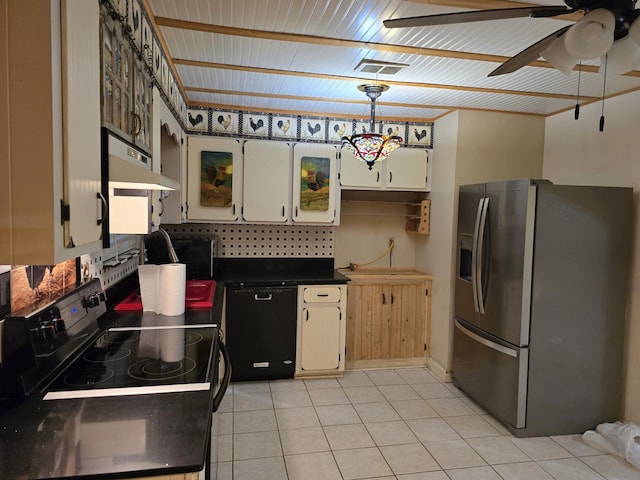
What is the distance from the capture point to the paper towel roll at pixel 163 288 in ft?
7.41

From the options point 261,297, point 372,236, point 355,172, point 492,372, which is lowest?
point 492,372

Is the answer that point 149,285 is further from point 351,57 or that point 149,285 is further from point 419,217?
point 419,217

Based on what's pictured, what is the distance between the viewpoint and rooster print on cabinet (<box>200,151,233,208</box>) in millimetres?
3566

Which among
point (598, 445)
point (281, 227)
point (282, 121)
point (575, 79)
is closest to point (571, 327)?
point (598, 445)

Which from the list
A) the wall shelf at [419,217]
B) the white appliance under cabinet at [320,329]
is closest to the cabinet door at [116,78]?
the white appliance under cabinet at [320,329]

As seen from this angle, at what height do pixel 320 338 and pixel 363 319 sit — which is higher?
pixel 363 319

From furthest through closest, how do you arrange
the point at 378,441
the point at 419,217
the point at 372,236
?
the point at 372,236 < the point at 419,217 < the point at 378,441

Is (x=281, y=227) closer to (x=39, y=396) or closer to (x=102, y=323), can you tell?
(x=102, y=323)

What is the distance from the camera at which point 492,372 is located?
9.87ft

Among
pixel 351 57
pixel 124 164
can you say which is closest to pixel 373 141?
pixel 351 57

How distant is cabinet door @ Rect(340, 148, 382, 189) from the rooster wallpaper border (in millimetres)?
214

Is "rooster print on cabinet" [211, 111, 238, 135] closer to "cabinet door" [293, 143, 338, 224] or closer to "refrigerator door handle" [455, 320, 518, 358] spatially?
"cabinet door" [293, 143, 338, 224]

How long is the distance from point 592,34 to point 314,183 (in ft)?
8.57

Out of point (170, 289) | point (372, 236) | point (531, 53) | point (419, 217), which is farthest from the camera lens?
point (372, 236)
